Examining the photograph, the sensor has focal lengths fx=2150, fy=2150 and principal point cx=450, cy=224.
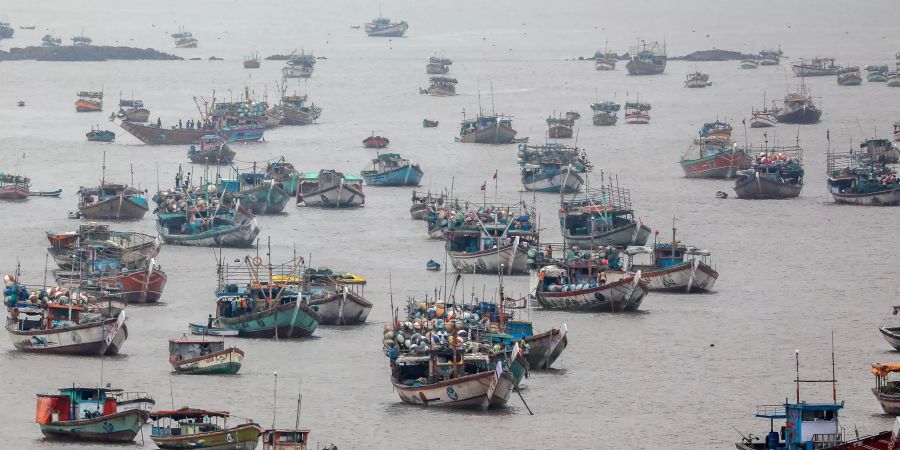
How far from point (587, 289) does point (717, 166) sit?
153 ft

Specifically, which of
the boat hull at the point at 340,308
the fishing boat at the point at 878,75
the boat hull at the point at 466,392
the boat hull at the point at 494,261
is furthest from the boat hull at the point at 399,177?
the fishing boat at the point at 878,75

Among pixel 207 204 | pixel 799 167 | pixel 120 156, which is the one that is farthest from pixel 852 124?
pixel 207 204

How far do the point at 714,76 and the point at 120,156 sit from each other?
283 feet

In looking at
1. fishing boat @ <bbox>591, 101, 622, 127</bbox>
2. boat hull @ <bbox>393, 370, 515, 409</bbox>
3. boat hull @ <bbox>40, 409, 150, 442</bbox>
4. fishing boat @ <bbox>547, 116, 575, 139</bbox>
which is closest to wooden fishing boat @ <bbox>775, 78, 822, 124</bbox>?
fishing boat @ <bbox>591, 101, 622, 127</bbox>

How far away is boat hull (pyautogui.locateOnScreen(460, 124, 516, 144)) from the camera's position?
424 ft

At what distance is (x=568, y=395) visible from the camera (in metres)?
56.6

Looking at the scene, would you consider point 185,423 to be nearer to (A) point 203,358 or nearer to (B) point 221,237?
(A) point 203,358

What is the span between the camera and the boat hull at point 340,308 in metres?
65.8

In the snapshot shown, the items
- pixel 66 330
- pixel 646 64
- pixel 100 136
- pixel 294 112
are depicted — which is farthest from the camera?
pixel 646 64

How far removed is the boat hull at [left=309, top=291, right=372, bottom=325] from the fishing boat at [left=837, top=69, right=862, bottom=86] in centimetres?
11839

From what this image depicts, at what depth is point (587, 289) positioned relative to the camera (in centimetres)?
6888

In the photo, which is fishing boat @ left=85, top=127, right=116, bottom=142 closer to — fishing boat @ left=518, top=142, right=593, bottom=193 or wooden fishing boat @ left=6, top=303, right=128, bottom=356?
fishing boat @ left=518, top=142, right=593, bottom=193

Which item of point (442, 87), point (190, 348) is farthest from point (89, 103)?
point (190, 348)

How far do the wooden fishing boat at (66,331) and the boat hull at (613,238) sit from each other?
25.4 metres
